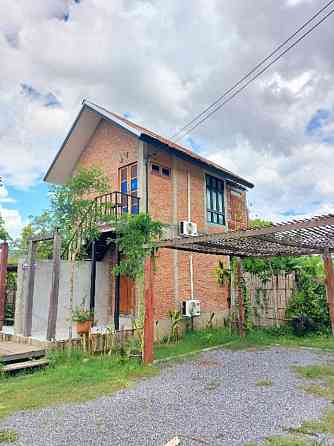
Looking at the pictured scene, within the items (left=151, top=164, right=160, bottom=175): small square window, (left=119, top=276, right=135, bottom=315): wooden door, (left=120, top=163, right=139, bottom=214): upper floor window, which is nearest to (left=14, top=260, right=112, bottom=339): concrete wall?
(left=119, top=276, right=135, bottom=315): wooden door

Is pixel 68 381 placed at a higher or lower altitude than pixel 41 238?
lower

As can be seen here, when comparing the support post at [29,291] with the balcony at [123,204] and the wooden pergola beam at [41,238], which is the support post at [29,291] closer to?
the wooden pergola beam at [41,238]

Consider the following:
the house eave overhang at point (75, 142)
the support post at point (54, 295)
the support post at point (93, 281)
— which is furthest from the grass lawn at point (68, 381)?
A: the house eave overhang at point (75, 142)

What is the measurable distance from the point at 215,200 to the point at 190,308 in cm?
460

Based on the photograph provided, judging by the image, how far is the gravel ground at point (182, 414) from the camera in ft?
11.5

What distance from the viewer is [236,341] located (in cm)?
946

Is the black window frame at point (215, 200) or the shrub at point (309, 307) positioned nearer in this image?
the shrub at point (309, 307)

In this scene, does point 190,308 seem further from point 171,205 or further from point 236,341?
point 171,205

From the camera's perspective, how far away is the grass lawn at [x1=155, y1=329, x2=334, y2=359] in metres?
8.38

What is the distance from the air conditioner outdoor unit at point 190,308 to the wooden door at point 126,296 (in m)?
1.64

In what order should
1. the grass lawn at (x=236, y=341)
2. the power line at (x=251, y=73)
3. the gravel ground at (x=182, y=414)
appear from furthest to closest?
the grass lawn at (x=236, y=341)
the power line at (x=251, y=73)
the gravel ground at (x=182, y=414)

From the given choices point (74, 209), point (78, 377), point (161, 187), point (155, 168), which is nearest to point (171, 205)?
point (161, 187)

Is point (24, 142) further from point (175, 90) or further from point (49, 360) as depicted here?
point (49, 360)

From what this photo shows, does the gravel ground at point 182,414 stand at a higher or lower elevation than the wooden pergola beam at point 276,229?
lower
